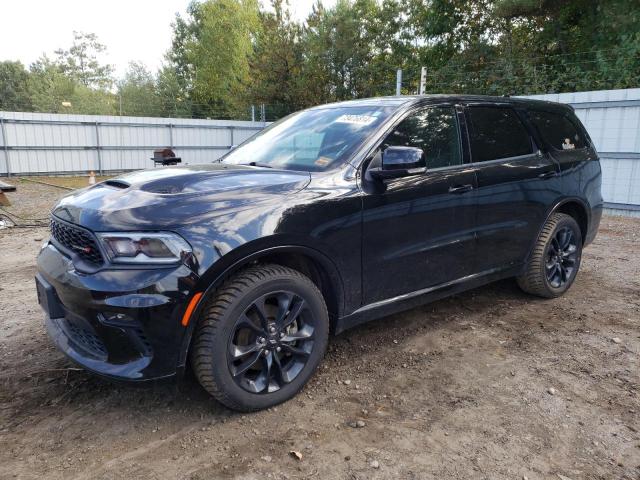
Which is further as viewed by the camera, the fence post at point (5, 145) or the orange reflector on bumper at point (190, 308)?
the fence post at point (5, 145)

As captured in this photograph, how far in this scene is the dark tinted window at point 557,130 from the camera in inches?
166

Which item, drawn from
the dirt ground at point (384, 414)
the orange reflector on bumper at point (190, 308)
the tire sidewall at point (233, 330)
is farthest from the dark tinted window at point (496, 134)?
the orange reflector on bumper at point (190, 308)

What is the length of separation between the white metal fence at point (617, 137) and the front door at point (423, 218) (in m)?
6.85

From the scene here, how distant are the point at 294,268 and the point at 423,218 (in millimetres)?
961

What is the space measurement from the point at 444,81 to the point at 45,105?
43.1m

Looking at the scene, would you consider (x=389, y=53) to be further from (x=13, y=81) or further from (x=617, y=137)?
(x=13, y=81)

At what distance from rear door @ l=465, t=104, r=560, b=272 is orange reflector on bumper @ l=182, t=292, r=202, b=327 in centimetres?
219

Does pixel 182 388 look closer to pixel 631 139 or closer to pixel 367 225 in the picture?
pixel 367 225

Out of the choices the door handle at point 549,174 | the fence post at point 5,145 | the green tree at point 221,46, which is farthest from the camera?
the green tree at point 221,46

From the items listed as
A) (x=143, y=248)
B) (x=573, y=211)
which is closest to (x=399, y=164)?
(x=143, y=248)

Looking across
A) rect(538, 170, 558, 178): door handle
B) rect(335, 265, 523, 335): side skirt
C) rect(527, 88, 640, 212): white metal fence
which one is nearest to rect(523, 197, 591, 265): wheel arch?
rect(538, 170, 558, 178): door handle

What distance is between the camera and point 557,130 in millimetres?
4363

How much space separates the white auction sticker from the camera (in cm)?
319

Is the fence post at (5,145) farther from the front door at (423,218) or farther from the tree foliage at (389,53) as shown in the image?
the front door at (423,218)
